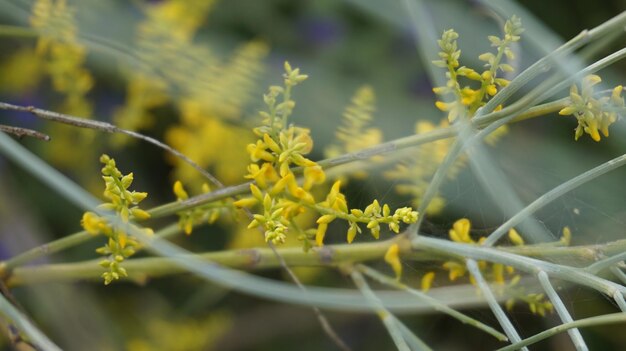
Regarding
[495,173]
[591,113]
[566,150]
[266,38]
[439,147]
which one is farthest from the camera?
[266,38]

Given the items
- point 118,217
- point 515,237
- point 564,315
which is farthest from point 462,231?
point 118,217

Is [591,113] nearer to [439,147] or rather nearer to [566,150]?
[439,147]

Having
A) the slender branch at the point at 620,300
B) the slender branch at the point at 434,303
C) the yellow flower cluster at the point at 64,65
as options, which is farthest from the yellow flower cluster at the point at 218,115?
the slender branch at the point at 620,300

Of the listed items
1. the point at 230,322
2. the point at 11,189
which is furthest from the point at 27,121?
the point at 230,322

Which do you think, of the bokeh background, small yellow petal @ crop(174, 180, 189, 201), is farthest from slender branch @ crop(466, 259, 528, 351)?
the bokeh background

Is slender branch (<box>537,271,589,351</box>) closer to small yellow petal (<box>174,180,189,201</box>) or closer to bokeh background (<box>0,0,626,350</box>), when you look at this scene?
small yellow petal (<box>174,180,189,201</box>)

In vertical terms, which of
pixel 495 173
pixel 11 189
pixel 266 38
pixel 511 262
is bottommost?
pixel 511 262
